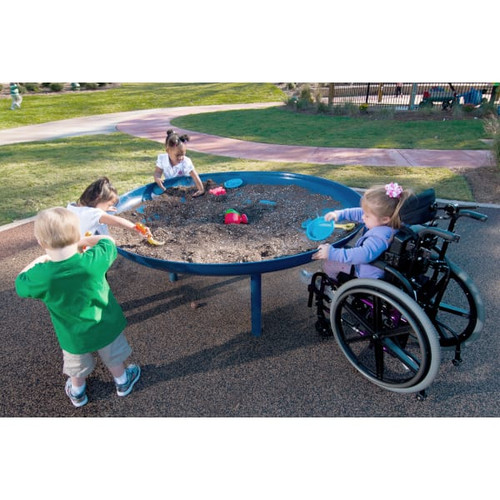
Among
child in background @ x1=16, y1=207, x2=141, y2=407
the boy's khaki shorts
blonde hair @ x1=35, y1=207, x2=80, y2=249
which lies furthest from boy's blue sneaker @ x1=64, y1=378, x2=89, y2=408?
blonde hair @ x1=35, y1=207, x2=80, y2=249

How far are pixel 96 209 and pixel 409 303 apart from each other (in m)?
2.05

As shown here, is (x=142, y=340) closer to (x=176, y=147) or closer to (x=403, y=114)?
(x=176, y=147)

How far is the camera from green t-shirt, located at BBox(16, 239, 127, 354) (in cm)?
197

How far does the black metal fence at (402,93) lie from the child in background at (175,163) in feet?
34.9

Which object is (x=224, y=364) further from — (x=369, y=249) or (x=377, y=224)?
(x=377, y=224)

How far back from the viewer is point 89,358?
2336mm

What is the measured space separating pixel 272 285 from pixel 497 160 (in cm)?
466

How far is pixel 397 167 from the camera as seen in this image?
696 centimetres

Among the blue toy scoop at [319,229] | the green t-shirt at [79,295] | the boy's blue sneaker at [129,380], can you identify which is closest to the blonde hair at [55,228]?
the green t-shirt at [79,295]

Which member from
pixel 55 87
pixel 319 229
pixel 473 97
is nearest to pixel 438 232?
pixel 319 229

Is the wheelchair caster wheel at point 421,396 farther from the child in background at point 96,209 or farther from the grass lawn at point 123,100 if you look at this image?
the grass lawn at point 123,100

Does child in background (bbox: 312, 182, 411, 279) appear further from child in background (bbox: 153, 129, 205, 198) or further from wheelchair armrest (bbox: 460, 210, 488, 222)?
child in background (bbox: 153, 129, 205, 198)

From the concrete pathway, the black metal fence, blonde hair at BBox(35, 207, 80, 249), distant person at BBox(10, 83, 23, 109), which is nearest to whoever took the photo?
blonde hair at BBox(35, 207, 80, 249)

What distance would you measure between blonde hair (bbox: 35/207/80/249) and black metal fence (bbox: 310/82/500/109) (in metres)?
13.3
